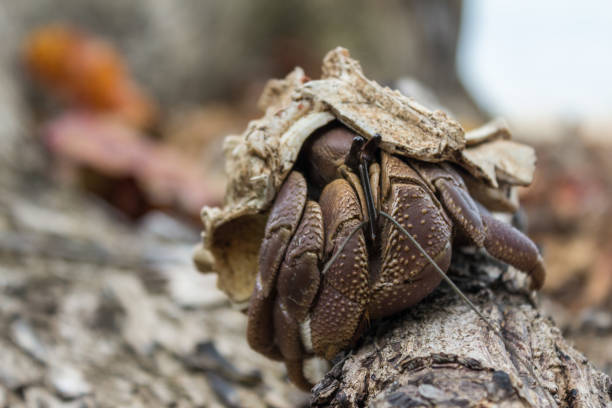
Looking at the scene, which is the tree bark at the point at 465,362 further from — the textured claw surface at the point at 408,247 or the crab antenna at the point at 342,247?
the crab antenna at the point at 342,247

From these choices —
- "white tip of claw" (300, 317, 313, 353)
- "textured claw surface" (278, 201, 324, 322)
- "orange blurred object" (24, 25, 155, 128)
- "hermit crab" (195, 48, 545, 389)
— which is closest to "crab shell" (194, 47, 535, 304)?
"hermit crab" (195, 48, 545, 389)

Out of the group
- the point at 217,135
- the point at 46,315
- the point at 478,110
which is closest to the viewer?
the point at 46,315

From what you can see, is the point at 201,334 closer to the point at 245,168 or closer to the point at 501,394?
the point at 245,168

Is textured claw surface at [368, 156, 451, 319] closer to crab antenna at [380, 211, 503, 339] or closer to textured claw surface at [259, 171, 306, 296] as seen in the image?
crab antenna at [380, 211, 503, 339]

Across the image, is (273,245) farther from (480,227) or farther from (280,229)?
(480,227)

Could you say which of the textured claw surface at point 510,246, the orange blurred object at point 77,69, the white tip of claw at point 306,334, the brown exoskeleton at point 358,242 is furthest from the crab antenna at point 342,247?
the orange blurred object at point 77,69

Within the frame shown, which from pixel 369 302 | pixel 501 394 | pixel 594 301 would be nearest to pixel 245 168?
pixel 369 302

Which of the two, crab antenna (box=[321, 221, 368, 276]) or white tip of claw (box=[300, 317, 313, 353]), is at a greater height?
crab antenna (box=[321, 221, 368, 276])

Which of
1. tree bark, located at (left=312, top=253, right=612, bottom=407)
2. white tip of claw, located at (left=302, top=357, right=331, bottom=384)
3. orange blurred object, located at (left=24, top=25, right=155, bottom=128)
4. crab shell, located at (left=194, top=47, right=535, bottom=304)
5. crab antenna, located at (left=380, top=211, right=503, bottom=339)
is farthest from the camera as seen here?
orange blurred object, located at (left=24, top=25, right=155, bottom=128)
